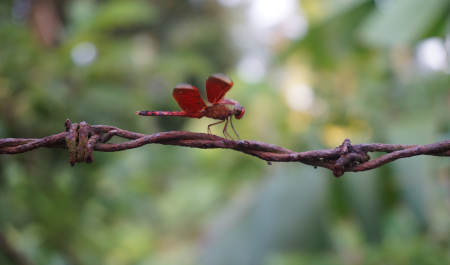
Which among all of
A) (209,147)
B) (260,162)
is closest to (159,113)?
(209,147)

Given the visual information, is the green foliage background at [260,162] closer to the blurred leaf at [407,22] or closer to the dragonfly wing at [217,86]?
the blurred leaf at [407,22]

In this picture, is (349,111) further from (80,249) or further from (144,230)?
(144,230)

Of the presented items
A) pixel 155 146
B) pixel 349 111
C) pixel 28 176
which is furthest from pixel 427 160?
pixel 28 176

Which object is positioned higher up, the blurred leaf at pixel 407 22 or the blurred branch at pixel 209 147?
the blurred leaf at pixel 407 22

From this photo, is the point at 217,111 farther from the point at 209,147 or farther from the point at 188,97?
the point at 209,147

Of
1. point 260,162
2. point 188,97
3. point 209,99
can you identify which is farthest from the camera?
point 260,162

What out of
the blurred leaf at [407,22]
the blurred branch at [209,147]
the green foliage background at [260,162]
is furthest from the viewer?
the blurred leaf at [407,22]

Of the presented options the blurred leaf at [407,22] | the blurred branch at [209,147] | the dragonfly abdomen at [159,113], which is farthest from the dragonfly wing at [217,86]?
the blurred leaf at [407,22]
